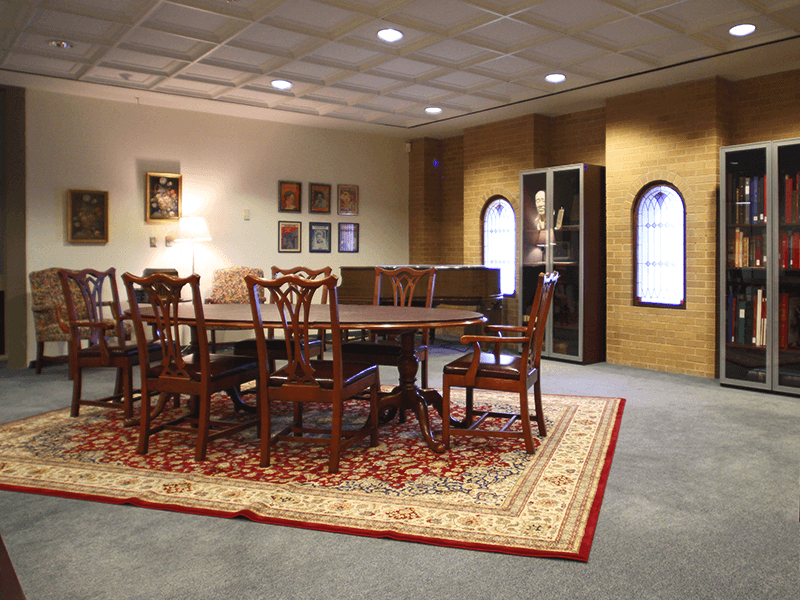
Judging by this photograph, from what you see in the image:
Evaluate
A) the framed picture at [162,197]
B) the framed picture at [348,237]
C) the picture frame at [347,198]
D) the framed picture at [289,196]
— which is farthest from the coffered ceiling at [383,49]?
the framed picture at [348,237]

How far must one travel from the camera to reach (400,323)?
11.4 ft

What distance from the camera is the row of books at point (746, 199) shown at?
16.8 feet

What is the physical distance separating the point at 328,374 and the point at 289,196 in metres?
5.49

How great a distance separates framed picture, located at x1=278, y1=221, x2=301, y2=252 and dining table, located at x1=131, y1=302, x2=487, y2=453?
4106 mm

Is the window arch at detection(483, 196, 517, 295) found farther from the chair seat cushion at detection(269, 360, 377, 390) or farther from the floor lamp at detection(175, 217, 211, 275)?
the chair seat cushion at detection(269, 360, 377, 390)

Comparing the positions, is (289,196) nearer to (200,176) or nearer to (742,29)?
(200,176)

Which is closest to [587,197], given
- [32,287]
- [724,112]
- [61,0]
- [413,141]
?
[724,112]

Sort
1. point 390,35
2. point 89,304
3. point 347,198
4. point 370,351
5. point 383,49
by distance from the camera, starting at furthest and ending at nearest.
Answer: point 347,198
point 383,49
point 390,35
point 89,304
point 370,351

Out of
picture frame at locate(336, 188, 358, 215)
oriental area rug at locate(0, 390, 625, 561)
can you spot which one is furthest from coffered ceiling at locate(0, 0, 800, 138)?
oriental area rug at locate(0, 390, 625, 561)

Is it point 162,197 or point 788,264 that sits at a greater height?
point 162,197

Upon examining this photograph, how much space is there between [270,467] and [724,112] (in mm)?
5354

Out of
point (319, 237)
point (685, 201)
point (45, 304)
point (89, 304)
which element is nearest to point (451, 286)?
point (685, 201)

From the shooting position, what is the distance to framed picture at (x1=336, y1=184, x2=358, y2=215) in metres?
8.89

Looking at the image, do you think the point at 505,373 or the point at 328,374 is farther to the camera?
the point at 505,373
